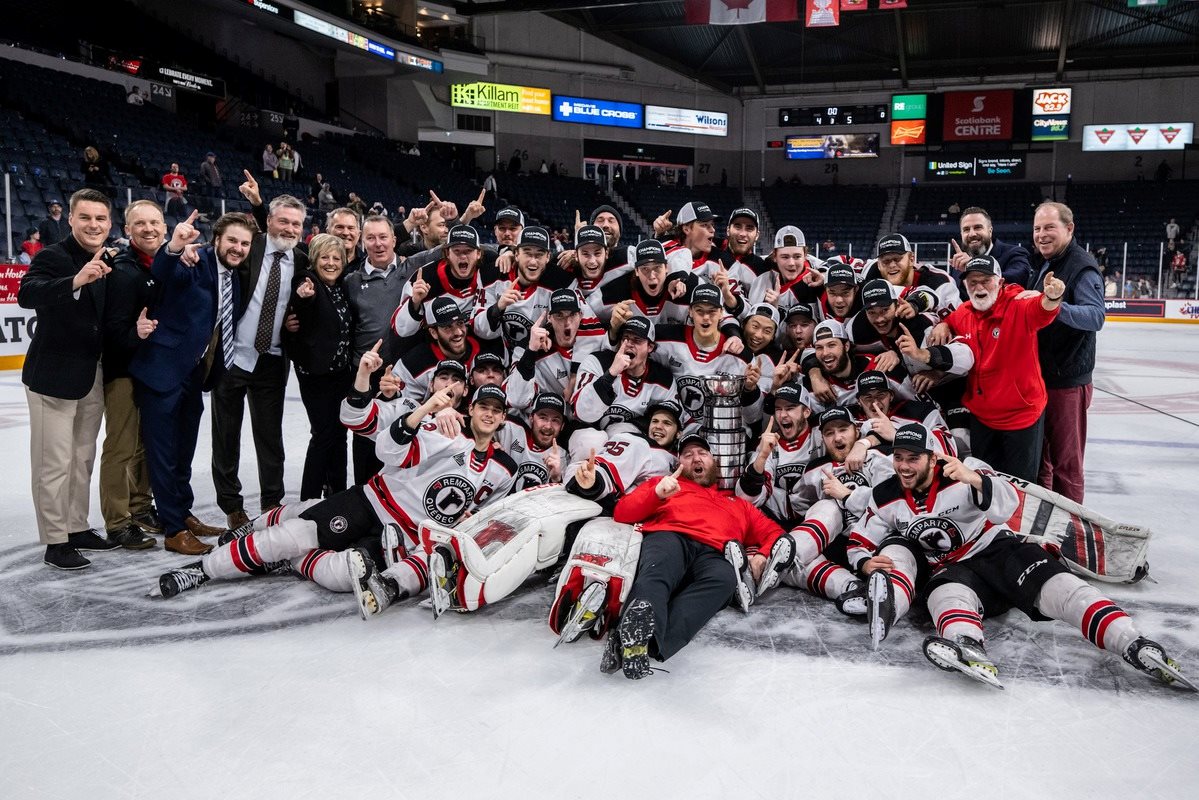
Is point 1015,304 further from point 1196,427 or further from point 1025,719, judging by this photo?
point 1196,427

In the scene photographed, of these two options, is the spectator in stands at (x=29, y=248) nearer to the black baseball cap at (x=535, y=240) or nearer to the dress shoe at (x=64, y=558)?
the dress shoe at (x=64, y=558)

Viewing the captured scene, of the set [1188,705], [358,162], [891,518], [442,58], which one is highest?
[442,58]

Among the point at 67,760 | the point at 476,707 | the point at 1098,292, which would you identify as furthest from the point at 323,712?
the point at 1098,292

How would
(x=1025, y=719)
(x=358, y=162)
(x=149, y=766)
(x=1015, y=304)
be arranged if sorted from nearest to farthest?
(x=149, y=766), (x=1025, y=719), (x=1015, y=304), (x=358, y=162)

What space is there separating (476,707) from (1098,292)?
136 inches

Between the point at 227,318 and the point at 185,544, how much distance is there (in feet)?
3.46

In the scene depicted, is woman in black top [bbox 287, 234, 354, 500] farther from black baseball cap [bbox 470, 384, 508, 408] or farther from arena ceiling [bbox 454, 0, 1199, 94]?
arena ceiling [bbox 454, 0, 1199, 94]

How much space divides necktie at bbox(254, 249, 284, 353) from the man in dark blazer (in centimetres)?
64

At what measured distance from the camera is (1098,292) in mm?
4094

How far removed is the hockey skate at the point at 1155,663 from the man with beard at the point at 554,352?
264cm

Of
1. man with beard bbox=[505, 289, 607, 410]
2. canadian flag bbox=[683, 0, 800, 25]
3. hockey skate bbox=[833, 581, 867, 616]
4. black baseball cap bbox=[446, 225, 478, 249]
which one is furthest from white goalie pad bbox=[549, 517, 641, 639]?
canadian flag bbox=[683, 0, 800, 25]

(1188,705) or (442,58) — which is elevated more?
(442,58)

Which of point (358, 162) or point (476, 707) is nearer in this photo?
point (476, 707)

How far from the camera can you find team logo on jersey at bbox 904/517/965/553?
3.30 metres
